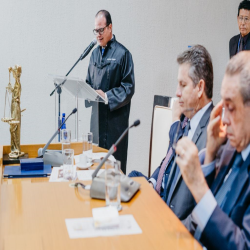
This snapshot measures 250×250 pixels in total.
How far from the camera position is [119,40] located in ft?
14.3

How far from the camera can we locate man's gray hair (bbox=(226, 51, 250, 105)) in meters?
Answer: 1.19

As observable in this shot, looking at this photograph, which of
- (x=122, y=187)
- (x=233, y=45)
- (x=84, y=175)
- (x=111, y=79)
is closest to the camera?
(x=122, y=187)

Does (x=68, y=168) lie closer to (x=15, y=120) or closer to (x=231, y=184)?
(x=15, y=120)

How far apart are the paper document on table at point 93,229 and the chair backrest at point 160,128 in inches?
50.2

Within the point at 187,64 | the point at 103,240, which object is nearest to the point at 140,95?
the point at 187,64

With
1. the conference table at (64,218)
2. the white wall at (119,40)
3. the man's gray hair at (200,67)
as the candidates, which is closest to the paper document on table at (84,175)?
the conference table at (64,218)

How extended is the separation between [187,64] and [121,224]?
947mm

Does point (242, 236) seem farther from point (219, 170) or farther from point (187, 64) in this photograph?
point (187, 64)

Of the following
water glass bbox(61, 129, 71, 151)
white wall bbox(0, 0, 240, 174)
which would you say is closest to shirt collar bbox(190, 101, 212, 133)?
water glass bbox(61, 129, 71, 151)

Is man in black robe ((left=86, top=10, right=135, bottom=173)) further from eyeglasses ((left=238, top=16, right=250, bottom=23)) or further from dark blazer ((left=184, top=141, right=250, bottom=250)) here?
dark blazer ((left=184, top=141, right=250, bottom=250))

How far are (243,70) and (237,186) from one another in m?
0.36

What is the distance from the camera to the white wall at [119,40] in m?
4.05

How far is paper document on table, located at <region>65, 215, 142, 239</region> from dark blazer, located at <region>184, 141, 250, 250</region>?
24 cm

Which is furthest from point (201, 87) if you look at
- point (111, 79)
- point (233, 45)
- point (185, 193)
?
point (233, 45)
